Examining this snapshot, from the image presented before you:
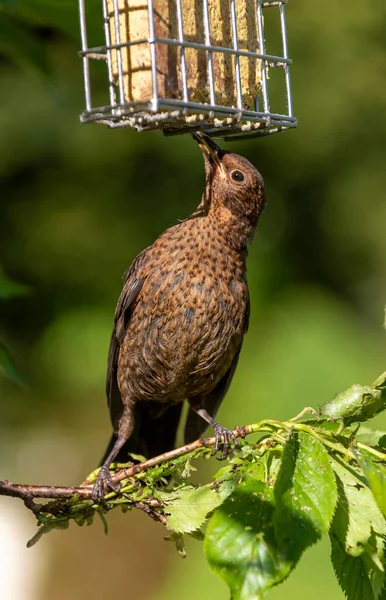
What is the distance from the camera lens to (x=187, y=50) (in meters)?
2.89

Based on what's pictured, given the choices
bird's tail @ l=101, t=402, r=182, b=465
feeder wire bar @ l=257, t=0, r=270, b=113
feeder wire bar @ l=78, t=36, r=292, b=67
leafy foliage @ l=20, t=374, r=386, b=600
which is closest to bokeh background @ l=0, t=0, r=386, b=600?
bird's tail @ l=101, t=402, r=182, b=465

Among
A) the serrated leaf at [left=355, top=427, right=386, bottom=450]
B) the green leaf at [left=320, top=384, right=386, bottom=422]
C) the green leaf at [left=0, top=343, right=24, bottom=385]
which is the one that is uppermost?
the green leaf at [left=0, top=343, right=24, bottom=385]

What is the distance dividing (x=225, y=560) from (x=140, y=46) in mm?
1668

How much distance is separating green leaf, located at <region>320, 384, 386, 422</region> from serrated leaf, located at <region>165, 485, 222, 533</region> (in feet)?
1.32

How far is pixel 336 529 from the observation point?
202 centimetres

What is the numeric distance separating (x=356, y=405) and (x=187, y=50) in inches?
53.3

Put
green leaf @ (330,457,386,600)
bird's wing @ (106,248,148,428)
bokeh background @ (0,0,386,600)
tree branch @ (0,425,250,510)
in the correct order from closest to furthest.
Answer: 1. green leaf @ (330,457,386,600)
2. tree branch @ (0,425,250,510)
3. bird's wing @ (106,248,148,428)
4. bokeh background @ (0,0,386,600)

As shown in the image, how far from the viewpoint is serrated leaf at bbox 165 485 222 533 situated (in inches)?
95.2

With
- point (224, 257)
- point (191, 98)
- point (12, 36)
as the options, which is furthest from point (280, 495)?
point (224, 257)

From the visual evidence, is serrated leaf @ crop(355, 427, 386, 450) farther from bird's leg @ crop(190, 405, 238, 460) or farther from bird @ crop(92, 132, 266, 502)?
bird @ crop(92, 132, 266, 502)

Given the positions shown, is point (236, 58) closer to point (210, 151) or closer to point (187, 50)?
point (187, 50)

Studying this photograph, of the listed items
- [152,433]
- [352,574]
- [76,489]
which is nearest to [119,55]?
[76,489]

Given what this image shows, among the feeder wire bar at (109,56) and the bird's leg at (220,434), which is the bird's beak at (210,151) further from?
the bird's leg at (220,434)

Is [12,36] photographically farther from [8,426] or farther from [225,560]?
[8,426]
